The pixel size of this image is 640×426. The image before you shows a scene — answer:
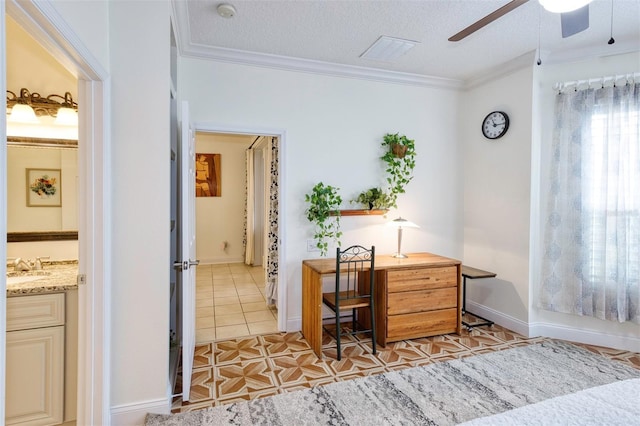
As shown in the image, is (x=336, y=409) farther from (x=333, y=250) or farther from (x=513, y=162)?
(x=513, y=162)

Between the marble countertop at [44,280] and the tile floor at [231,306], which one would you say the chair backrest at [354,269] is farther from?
the marble countertop at [44,280]

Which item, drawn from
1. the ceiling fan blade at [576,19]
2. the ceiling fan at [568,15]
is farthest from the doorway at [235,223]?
the ceiling fan blade at [576,19]

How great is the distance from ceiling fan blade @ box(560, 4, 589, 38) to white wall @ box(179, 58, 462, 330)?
200cm

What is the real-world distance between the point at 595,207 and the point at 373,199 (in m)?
1.97

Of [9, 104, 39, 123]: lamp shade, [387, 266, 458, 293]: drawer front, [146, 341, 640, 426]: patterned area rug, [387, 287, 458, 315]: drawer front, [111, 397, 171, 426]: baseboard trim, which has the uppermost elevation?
[9, 104, 39, 123]: lamp shade

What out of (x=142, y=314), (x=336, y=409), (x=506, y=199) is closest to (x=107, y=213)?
(x=142, y=314)

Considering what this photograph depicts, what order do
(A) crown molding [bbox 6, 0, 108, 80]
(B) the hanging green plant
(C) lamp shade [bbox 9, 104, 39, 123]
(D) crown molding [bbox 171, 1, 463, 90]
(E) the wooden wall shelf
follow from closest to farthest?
(A) crown molding [bbox 6, 0, 108, 80]
(C) lamp shade [bbox 9, 104, 39, 123]
(D) crown molding [bbox 171, 1, 463, 90]
(E) the wooden wall shelf
(B) the hanging green plant

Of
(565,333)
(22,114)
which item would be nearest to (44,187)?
(22,114)

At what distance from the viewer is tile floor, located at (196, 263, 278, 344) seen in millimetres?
3379

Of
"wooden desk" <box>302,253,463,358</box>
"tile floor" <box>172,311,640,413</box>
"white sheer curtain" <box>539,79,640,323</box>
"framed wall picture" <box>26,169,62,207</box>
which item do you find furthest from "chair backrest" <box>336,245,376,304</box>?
"framed wall picture" <box>26,169,62,207</box>

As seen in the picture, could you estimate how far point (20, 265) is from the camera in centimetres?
208

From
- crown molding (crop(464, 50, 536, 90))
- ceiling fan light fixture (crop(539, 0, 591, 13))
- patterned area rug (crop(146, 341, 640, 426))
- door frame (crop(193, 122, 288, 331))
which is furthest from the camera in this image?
door frame (crop(193, 122, 288, 331))

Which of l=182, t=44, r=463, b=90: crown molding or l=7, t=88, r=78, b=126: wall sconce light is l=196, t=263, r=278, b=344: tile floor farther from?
l=182, t=44, r=463, b=90: crown molding

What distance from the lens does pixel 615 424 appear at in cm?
99
